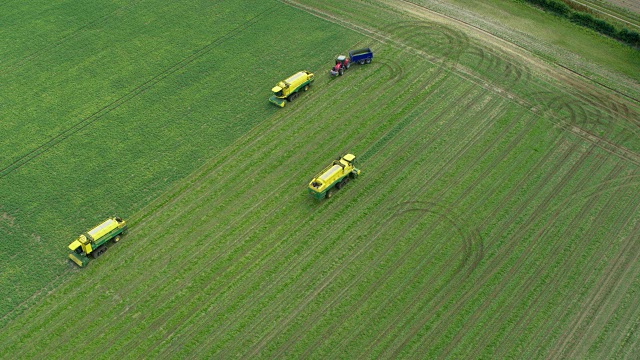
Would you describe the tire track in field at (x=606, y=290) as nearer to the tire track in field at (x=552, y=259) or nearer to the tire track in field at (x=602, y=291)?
the tire track in field at (x=602, y=291)

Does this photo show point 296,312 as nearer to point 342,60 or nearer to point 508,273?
point 508,273

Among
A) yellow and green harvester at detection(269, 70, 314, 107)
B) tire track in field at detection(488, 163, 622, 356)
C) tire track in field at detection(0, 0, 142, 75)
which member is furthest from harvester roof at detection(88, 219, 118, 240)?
tire track in field at detection(488, 163, 622, 356)

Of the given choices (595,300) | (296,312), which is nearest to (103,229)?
(296,312)

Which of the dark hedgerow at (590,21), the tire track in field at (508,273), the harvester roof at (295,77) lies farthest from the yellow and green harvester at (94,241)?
the dark hedgerow at (590,21)

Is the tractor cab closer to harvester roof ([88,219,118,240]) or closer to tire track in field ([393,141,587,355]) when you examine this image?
tire track in field ([393,141,587,355])

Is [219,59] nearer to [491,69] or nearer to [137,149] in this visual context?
[137,149]

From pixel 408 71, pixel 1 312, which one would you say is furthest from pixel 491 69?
pixel 1 312
